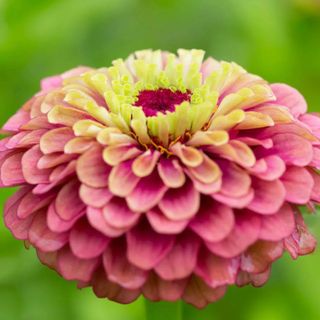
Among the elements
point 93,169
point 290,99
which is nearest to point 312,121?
point 290,99

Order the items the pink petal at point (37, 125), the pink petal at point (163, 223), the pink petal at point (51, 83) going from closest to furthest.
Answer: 1. the pink petal at point (163, 223)
2. the pink petal at point (37, 125)
3. the pink petal at point (51, 83)

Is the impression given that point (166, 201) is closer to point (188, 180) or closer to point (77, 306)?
point (188, 180)

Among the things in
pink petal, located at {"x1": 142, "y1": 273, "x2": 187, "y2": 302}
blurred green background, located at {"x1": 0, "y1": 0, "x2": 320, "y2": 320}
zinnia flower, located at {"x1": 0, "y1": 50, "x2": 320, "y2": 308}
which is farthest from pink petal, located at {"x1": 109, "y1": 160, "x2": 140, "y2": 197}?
blurred green background, located at {"x1": 0, "y1": 0, "x2": 320, "y2": 320}

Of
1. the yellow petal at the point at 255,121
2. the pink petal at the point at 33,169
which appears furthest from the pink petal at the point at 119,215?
the yellow petal at the point at 255,121

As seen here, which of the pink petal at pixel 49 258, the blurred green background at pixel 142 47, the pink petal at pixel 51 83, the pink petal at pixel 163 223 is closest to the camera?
the pink petal at pixel 163 223

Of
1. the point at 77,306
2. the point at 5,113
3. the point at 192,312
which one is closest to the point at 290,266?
the point at 192,312

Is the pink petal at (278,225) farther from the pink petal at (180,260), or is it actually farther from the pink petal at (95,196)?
the pink petal at (95,196)

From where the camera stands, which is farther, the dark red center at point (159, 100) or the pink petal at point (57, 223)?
the dark red center at point (159, 100)

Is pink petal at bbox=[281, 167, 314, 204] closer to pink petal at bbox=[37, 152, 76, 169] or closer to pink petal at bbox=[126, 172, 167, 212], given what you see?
pink petal at bbox=[126, 172, 167, 212]
